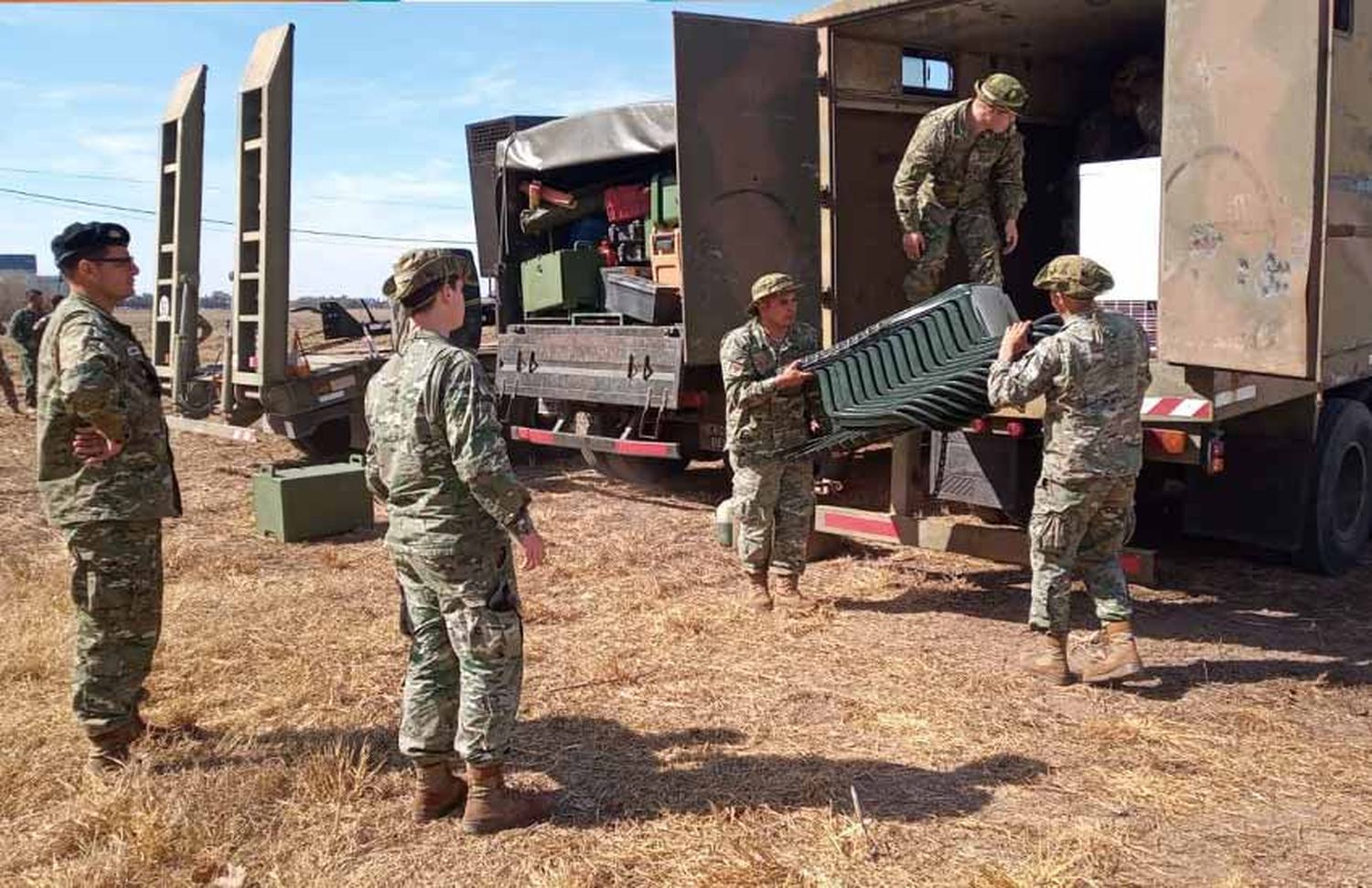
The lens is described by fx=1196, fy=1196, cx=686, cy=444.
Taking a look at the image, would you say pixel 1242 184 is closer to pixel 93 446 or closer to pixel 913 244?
pixel 913 244

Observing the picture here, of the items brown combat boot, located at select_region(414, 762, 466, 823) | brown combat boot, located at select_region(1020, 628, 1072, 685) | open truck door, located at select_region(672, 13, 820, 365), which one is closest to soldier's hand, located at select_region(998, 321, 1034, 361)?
brown combat boot, located at select_region(1020, 628, 1072, 685)

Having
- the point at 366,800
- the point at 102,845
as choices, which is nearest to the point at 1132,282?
the point at 366,800

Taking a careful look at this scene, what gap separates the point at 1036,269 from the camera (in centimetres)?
870

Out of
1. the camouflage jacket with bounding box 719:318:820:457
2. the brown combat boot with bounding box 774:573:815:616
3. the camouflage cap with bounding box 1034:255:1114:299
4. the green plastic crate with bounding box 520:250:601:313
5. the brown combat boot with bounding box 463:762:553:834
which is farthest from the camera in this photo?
the green plastic crate with bounding box 520:250:601:313

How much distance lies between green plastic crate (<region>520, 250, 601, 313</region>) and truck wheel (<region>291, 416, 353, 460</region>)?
235cm

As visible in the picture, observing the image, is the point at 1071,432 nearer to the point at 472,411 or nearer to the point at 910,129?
the point at 472,411

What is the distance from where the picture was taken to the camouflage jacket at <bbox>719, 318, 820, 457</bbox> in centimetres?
572

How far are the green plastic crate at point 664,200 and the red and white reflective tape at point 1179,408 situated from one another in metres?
4.13

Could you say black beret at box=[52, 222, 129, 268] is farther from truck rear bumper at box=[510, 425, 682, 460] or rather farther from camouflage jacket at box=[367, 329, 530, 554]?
truck rear bumper at box=[510, 425, 682, 460]

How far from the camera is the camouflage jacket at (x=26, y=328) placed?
1423cm

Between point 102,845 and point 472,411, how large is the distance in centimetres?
168

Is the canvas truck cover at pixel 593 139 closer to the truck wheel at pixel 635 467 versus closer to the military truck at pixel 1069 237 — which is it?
the military truck at pixel 1069 237

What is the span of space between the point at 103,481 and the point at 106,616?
0.46m

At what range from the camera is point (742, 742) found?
4289 millimetres
